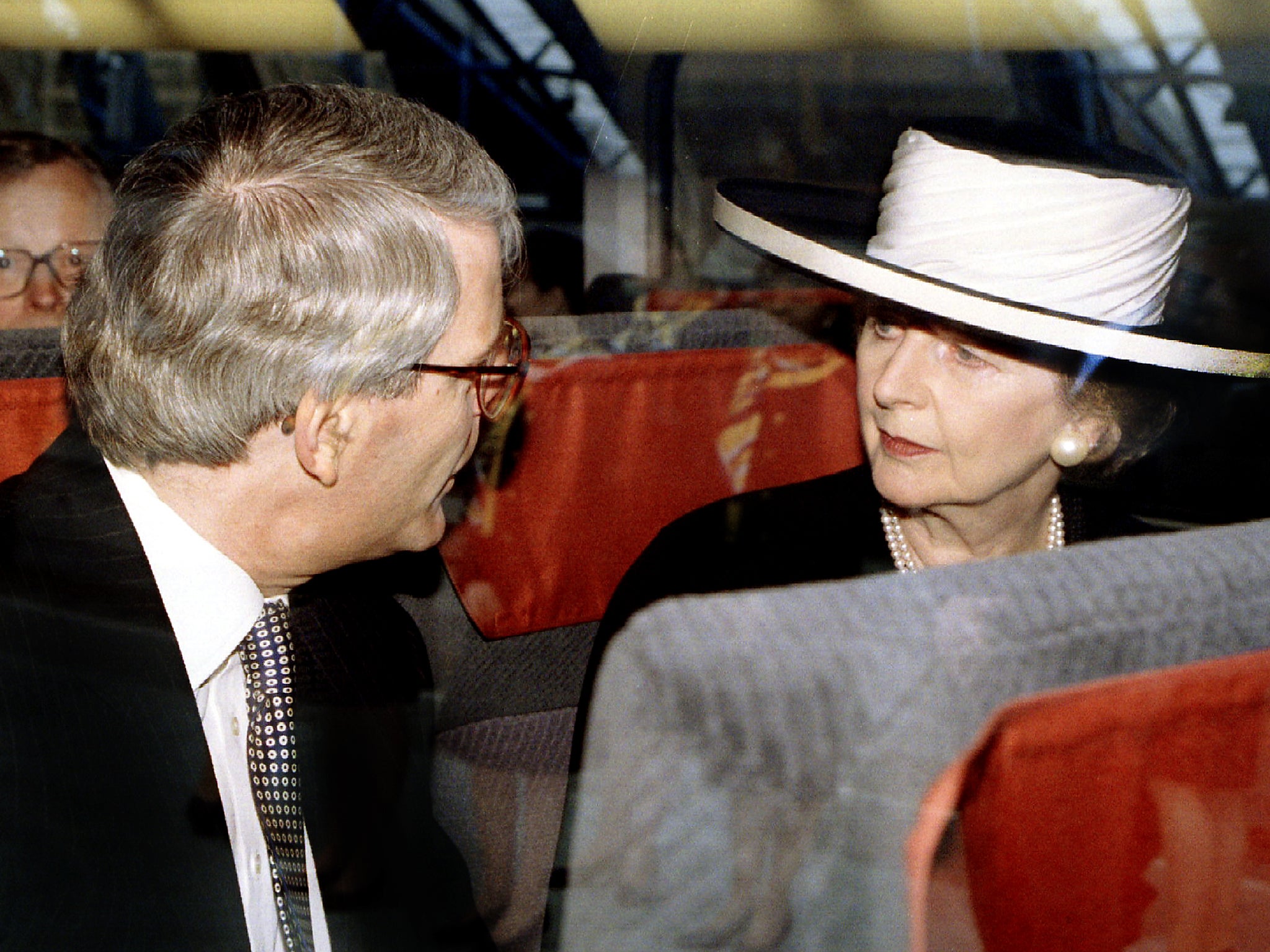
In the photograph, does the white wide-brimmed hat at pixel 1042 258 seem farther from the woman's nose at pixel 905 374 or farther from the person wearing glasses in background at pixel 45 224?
the person wearing glasses in background at pixel 45 224

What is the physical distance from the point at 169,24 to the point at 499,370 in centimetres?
204

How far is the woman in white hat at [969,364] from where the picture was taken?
1172 millimetres

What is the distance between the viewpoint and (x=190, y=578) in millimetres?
1088

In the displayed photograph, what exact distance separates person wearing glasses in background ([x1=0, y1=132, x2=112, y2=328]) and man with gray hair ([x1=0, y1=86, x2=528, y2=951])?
0.97 meters

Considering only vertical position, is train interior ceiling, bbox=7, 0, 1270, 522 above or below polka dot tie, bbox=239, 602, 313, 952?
above

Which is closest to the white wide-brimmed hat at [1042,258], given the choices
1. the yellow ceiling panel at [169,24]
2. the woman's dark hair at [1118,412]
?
the woman's dark hair at [1118,412]

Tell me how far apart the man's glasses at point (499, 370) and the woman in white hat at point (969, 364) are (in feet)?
1.17

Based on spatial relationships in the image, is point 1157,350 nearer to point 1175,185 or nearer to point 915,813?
point 1175,185

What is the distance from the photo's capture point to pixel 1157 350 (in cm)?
117

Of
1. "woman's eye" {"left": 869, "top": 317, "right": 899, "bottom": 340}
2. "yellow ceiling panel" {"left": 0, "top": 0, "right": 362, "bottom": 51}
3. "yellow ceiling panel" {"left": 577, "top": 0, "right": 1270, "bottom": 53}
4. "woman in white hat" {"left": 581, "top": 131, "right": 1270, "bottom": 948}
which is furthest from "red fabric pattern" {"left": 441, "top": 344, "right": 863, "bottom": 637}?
"yellow ceiling panel" {"left": 0, "top": 0, "right": 362, "bottom": 51}

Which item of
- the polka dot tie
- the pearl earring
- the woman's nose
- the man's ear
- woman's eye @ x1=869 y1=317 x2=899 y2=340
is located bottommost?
the polka dot tie

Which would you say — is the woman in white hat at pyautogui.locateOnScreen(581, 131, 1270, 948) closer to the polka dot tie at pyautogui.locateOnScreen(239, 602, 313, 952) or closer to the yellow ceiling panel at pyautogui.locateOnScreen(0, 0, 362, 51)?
the polka dot tie at pyautogui.locateOnScreen(239, 602, 313, 952)

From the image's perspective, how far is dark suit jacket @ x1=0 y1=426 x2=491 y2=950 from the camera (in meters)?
0.88

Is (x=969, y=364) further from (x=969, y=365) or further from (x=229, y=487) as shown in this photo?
(x=229, y=487)
